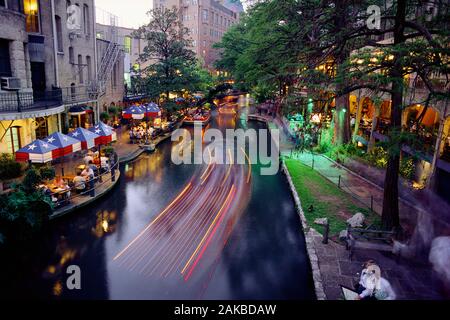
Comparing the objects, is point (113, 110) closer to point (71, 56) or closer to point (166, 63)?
point (71, 56)

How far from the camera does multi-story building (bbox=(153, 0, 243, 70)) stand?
89062 millimetres

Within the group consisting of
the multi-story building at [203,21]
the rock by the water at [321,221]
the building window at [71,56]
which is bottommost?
the rock by the water at [321,221]

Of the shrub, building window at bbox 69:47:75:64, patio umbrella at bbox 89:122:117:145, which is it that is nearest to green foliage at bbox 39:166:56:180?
patio umbrella at bbox 89:122:117:145

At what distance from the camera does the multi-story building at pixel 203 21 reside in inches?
3506

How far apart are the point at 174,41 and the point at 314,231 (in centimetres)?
3348

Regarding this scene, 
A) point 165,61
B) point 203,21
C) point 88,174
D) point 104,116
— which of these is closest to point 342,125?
point 88,174

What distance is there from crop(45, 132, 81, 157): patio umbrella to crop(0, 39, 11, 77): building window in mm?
7543

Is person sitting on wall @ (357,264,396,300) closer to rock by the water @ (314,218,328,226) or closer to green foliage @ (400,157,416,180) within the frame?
rock by the water @ (314,218,328,226)

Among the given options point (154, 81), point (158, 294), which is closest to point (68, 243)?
point (158, 294)

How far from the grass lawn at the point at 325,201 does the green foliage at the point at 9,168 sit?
15062 millimetres

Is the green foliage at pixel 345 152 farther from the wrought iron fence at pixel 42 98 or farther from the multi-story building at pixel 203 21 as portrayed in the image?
the multi-story building at pixel 203 21

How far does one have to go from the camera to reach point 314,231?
14320 mm

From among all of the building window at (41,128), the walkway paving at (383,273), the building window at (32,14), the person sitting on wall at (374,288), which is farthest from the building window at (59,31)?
the person sitting on wall at (374,288)

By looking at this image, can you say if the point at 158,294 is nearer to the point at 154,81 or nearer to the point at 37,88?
the point at 37,88
